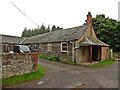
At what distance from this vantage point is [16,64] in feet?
43.2

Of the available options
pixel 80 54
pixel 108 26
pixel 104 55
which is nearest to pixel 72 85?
pixel 80 54

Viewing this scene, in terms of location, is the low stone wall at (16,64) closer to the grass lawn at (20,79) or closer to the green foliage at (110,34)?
the grass lawn at (20,79)

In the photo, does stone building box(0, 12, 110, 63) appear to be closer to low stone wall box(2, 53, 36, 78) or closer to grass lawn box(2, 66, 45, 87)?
low stone wall box(2, 53, 36, 78)

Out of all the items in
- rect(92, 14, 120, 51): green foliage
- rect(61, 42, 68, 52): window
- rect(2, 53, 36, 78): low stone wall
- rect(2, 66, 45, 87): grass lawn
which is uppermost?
rect(92, 14, 120, 51): green foliage

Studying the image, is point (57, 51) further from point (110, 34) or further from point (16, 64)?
point (110, 34)

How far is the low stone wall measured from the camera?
12.4 m

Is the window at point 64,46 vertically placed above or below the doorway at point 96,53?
above

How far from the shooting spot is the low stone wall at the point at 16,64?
1239cm

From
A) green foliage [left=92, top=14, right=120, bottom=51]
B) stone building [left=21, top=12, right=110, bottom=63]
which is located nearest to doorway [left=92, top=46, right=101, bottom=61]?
stone building [left=21, top=12, right=110, bottom=63]

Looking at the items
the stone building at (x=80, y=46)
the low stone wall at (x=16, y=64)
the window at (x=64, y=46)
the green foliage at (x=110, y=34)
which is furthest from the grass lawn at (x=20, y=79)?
the green foliage at (x=110, y=34)

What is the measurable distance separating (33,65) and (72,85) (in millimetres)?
5220

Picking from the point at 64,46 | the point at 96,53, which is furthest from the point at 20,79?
the point at 96,53

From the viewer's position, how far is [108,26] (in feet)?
131

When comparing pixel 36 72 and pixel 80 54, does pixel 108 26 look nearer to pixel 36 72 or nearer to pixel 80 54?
pixel 80 54
